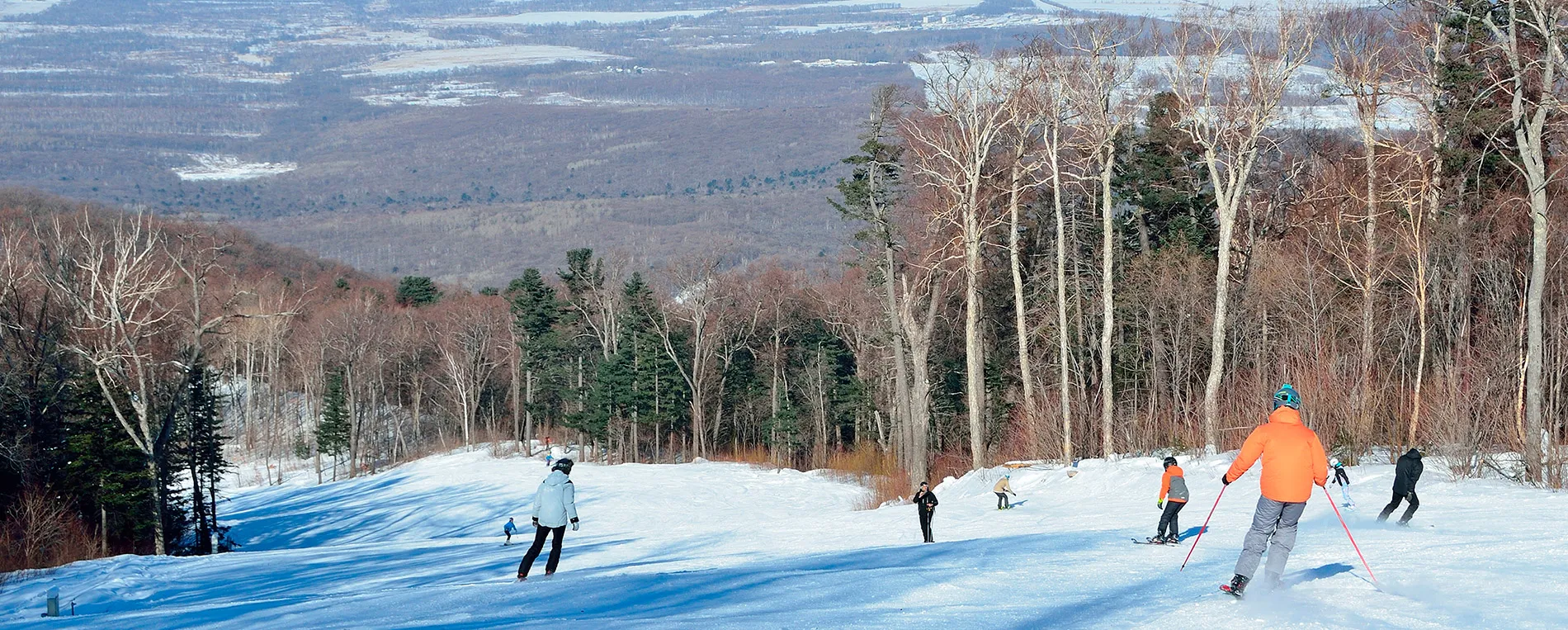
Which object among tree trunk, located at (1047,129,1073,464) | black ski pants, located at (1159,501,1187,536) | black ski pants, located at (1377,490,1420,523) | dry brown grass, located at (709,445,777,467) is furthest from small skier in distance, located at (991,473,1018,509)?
dry brown grass, located at (709,445,777,467)

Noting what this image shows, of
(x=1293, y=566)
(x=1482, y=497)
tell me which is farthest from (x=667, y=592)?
(x=1482, y=497)

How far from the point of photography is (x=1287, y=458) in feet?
36.1

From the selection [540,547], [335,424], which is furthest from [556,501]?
[335,424]

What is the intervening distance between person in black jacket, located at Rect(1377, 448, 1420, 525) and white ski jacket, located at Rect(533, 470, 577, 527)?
35.5ft

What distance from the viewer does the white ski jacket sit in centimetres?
1589

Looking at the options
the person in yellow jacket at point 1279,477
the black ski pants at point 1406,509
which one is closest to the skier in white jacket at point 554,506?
the person in yellow jacket at point 1279,477

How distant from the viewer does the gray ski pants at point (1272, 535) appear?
1110 cm

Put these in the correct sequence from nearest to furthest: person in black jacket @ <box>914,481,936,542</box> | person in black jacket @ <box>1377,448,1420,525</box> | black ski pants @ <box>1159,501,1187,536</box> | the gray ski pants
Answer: the gray ski pants → black ski pants @ <box>1159,501,1187,536</box> → person in black jacket @ <box>1377,448,1420,525</box> → person in black jacket @ <box>914,481,936,542</box>

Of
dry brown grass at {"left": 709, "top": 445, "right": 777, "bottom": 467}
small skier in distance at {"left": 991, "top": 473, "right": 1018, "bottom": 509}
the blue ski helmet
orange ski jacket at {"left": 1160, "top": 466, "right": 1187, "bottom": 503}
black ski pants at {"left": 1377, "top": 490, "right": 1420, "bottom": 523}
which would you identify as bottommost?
dry brown grass at {"left": 709, "top": 445, "right": 777, "bottom": 467}

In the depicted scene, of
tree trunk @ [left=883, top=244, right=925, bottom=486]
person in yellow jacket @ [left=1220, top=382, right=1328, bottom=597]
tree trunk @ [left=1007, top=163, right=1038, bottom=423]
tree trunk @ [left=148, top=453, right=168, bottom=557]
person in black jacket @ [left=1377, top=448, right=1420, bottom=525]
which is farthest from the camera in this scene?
tree trunk @ [left=1007, top=163, right=1038, bottom=423]

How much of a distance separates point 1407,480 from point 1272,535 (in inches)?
305

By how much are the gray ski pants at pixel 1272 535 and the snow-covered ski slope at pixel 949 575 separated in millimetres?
291

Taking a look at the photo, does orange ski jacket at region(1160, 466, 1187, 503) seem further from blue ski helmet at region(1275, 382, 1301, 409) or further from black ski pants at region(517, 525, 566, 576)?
black ski pants at region(517, 525, 566, 576)

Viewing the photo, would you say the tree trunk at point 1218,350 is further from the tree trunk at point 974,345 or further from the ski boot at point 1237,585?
the ski boot at point 1237,585
